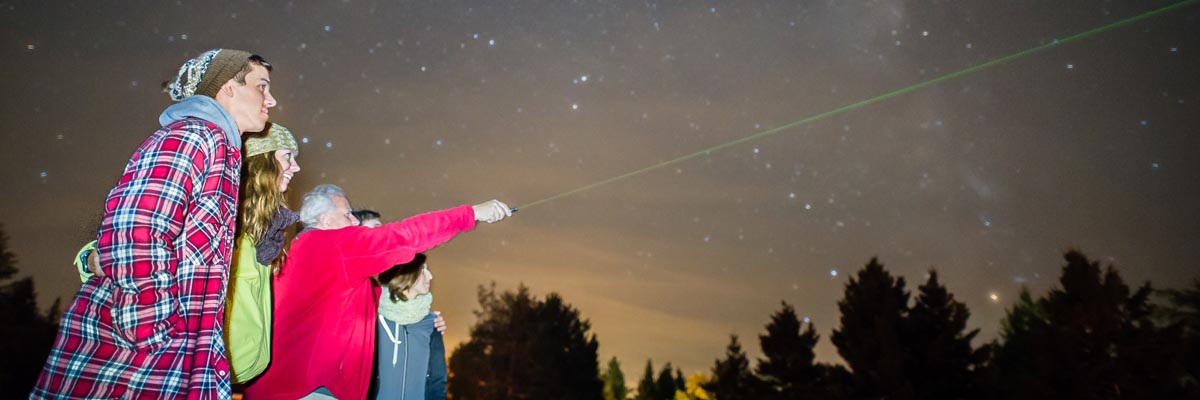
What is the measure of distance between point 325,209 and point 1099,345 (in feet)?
106

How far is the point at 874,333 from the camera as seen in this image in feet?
122

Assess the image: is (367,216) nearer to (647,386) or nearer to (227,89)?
(227,89)

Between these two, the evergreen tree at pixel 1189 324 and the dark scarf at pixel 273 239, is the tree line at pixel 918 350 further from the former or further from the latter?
the dark scarf at pixel 273 239

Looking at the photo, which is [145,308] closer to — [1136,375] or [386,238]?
[386,238]

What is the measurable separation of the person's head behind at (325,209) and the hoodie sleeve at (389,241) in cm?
74

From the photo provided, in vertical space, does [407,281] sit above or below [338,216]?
below

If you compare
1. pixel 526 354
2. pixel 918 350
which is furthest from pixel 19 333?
pixel 918 350

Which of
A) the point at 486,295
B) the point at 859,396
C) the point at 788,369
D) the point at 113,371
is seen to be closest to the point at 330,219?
the point at 113,371

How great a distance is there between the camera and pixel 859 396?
36438 millimetres

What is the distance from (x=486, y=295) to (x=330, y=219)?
54671 mm

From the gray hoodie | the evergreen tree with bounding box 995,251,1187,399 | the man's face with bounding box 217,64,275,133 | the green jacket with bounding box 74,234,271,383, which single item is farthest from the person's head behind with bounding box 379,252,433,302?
the evergreen tree with bounding box 995,251,1187,399

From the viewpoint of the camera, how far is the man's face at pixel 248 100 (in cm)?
235

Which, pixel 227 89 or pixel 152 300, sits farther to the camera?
pixel 227 89

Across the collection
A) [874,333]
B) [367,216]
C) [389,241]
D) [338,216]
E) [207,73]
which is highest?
[874,333]
